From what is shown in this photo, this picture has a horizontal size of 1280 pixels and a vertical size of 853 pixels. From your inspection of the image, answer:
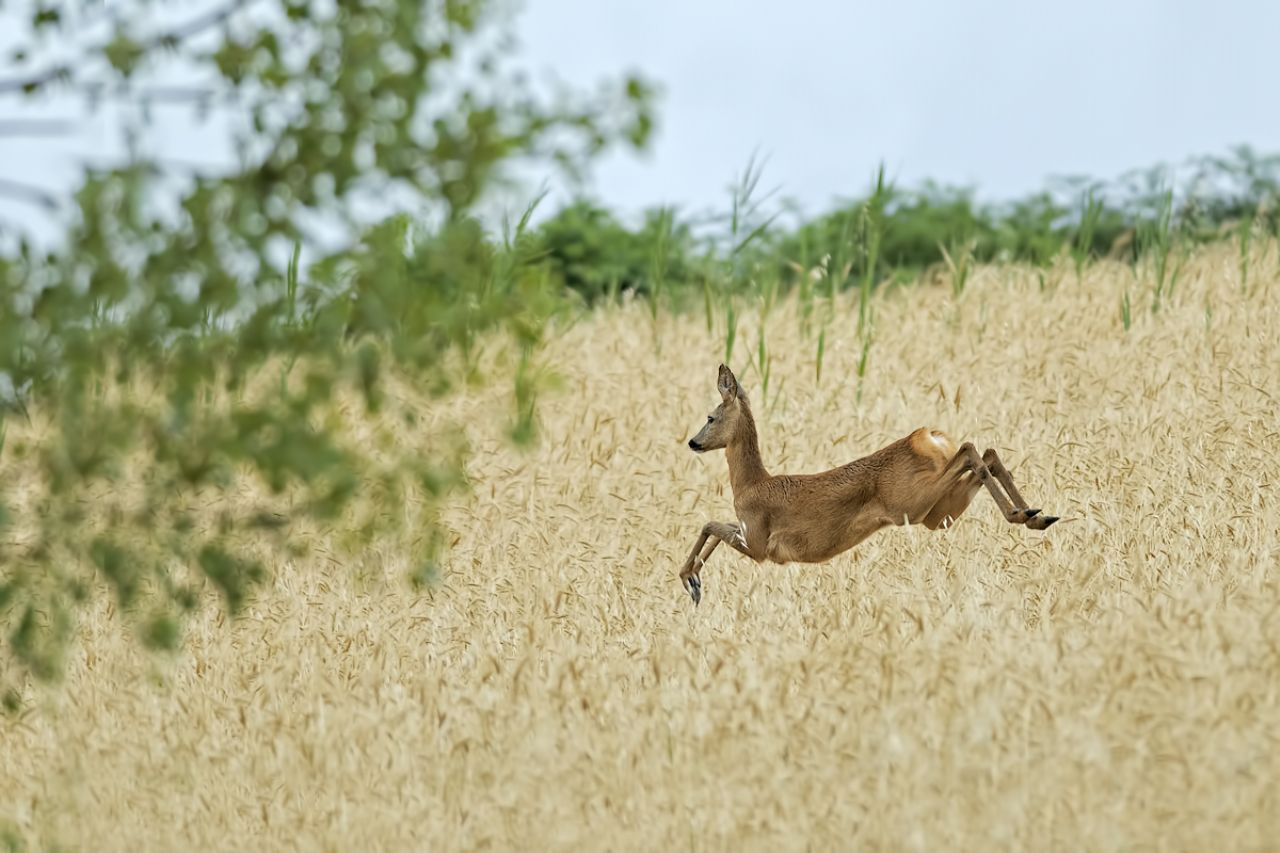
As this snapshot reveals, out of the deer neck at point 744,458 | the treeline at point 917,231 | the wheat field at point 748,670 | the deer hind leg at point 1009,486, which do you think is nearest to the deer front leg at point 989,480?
the deer hind leg at point 1009,486

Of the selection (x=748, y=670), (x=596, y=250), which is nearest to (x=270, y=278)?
(x=748, y=670)

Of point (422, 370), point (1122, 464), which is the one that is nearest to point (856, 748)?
point (422, 370)

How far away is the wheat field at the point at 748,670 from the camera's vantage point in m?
6.07

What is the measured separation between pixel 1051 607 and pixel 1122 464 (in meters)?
2.54

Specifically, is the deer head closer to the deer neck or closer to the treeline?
the deer neck

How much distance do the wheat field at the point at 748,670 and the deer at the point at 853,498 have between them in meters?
0.44

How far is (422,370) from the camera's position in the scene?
5.30 m

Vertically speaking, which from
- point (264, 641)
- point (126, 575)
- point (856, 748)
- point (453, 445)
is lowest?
point (264, 641)

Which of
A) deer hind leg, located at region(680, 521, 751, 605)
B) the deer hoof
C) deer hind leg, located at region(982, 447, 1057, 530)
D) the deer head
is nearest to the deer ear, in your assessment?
the deer head

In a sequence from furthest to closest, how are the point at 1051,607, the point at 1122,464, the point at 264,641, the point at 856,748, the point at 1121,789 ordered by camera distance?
the point at 1122,464 → the point at 264,641 → the point at 1051,607 → the point at 856,748 → the point at 1121,789

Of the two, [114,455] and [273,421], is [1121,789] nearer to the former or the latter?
[273,421]

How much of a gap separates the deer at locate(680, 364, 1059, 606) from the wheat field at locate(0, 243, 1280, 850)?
1.45 ft

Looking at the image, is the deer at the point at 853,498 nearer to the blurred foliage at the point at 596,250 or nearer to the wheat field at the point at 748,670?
the wheat field at the point at 748,670

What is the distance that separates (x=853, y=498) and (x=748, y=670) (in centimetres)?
105
